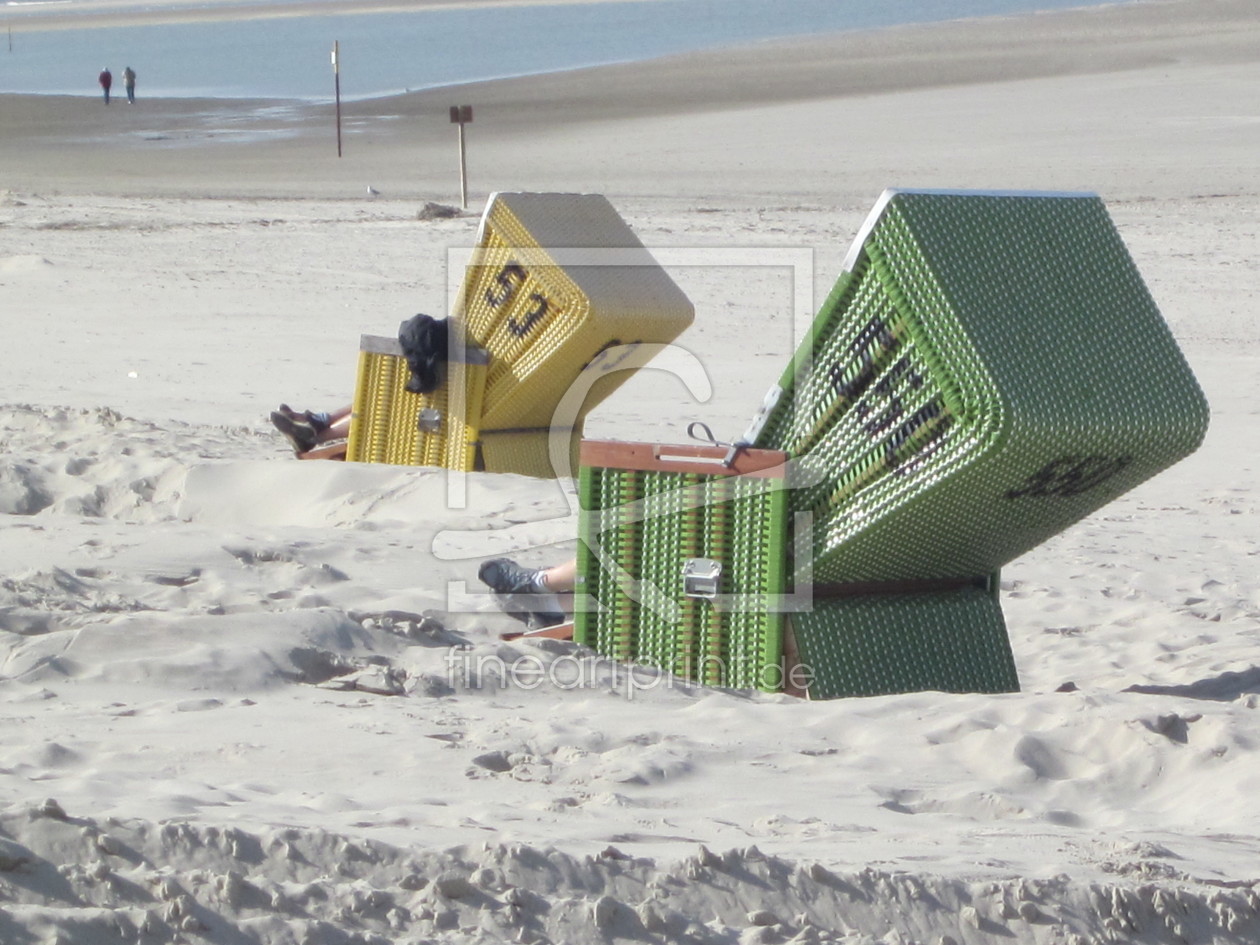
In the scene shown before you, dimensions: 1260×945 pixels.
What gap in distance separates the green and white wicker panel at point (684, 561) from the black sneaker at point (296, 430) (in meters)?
3.17

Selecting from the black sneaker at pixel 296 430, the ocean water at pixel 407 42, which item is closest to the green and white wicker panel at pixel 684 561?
the black sneaker at pixel 296 430

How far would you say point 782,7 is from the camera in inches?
2815

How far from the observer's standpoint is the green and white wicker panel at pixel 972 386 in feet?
13.2

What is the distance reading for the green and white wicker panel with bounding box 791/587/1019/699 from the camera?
4.56 m

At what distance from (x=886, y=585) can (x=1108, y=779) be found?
3.14ft

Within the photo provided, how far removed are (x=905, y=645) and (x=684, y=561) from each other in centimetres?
67

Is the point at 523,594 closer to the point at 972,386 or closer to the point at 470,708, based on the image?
the point at 470,708

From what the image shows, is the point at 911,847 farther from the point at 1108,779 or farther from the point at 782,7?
the point at 782,7

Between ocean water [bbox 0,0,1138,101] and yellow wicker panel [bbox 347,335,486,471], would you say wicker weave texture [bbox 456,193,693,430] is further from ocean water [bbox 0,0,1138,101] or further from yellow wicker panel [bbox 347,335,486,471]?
ocean water [bbox 0,0,1138,101]

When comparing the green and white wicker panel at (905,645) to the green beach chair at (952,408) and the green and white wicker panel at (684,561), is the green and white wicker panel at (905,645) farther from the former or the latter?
the green and white wicker panel at (684,561)

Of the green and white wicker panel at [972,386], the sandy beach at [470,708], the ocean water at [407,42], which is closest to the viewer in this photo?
the sandy beach at [470,708]

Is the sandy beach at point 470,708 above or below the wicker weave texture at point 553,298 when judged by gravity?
below

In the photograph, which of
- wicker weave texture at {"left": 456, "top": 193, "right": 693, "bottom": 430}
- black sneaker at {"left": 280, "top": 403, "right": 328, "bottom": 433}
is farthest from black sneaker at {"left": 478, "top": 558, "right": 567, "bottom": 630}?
black sneaker at {"left": 280, "top": 403, "right": 328, "bottom": 433}

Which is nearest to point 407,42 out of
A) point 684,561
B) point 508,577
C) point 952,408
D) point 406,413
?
point 406,413
